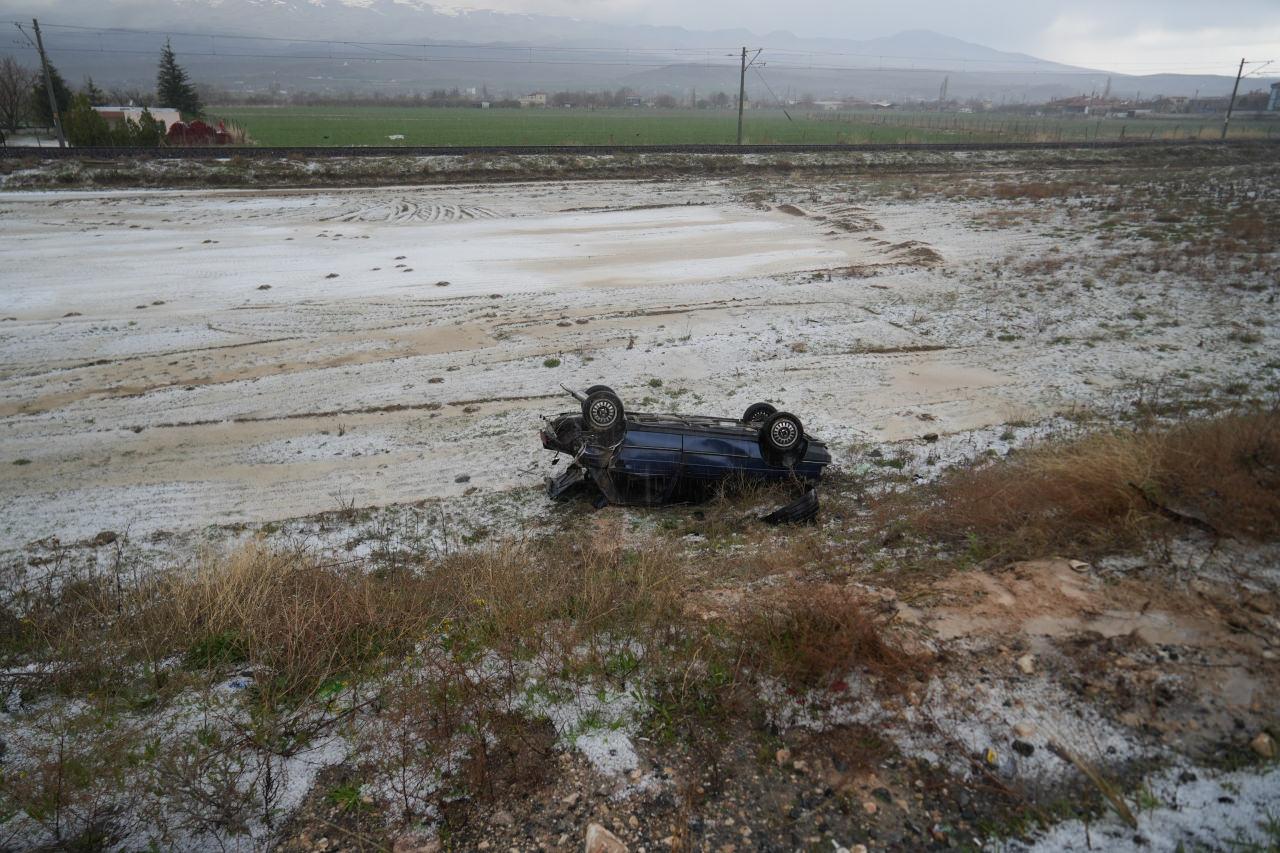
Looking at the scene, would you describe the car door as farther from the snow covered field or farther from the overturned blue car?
the snow covered field

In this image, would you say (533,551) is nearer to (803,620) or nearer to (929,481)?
(803,620)

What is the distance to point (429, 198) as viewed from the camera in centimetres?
3041

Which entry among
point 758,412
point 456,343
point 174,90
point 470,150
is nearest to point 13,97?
point 174,90

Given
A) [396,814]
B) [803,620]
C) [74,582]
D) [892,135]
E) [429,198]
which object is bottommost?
[74,582]

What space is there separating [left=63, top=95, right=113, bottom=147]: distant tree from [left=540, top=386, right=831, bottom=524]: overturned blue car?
4114 centimetres

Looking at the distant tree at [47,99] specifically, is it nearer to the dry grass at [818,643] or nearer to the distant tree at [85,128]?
the distant tree at [85,128]

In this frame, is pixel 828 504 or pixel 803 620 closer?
pixel 803 620

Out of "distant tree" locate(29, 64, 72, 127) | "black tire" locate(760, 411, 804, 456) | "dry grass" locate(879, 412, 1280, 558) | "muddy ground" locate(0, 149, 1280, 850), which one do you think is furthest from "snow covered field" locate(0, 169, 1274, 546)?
"distant tree" locate(29, 64, 72, 127)

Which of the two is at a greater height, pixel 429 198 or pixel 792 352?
pixel 429 198

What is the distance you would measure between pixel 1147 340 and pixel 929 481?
8.76 meters

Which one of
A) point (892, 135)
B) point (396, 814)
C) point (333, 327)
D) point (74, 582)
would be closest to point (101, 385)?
point (333, 327)

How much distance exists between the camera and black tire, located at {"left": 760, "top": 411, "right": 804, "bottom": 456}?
8.80 m

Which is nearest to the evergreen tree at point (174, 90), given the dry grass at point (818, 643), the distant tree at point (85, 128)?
the distant tree at point (85, 128)

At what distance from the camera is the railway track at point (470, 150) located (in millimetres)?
31891
